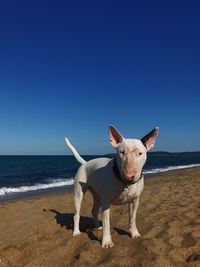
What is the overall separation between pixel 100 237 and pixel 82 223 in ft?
4.79

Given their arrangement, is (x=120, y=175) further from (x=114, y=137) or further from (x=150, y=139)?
(x=150, y=139)

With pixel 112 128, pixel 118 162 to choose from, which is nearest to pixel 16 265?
pixel 118 162

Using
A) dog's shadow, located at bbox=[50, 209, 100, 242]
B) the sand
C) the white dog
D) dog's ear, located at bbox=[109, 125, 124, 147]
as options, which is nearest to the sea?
dog's shadow, located at bbox=[50, 209, 100, 242]

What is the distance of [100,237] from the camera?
18.4 feet

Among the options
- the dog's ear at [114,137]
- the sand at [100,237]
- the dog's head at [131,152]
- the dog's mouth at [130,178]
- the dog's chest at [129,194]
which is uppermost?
the dog's ear at [114,137]

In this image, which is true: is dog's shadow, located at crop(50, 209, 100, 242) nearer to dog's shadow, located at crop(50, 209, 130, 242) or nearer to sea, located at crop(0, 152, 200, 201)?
dog's shadow, located at crop(50, 209, 130, 242)

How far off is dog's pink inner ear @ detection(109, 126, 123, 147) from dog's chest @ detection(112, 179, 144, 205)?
2.12 feet

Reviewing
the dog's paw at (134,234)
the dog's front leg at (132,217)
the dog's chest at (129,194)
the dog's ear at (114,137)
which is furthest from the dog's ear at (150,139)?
the dog's paw at (134,234)

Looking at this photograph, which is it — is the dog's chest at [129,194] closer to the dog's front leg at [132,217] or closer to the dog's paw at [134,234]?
the dog's front leg at [132,217]

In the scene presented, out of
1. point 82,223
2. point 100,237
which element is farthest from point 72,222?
point 100,237

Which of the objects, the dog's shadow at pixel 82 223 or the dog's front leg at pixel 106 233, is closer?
the dog's front leg at pixel 106 233

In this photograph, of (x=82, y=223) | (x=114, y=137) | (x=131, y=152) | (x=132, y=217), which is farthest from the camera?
(x=82, y=223)

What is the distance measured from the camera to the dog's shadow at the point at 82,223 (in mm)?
5805

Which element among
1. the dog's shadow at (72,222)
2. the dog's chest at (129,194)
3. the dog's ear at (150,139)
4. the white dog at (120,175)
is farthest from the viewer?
the dog's shadow at (72,222)
